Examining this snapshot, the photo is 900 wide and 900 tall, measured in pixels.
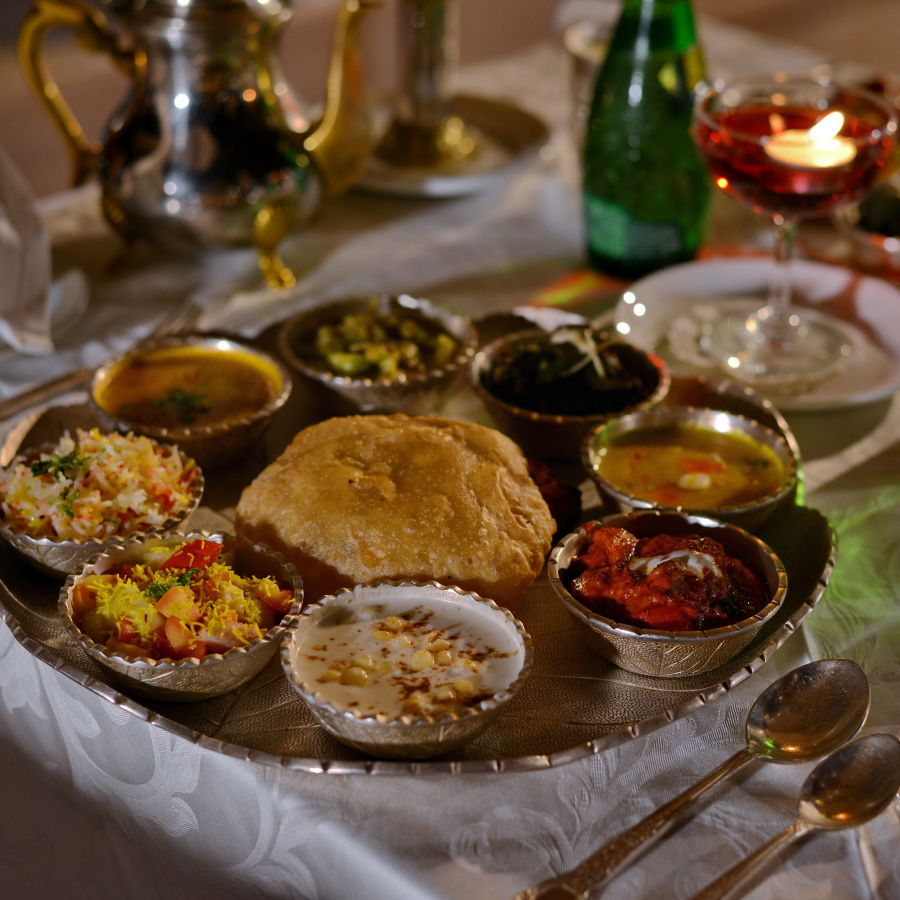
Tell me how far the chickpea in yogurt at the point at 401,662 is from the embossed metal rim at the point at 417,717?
2cm

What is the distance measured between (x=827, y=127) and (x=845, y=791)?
4.79 ft

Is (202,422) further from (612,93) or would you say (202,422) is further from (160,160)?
(612,93)

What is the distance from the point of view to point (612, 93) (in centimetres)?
258

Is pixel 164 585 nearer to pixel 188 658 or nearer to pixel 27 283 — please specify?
pixel 188 658

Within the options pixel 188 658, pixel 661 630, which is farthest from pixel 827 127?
pixel 188 658

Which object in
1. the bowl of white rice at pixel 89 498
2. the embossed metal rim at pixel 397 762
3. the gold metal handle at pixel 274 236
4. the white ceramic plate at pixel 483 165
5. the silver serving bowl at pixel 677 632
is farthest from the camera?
the white ceramic plate at pixel 483 165

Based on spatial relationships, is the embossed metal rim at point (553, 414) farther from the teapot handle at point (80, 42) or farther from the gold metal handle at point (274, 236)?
the teapot handle at point (80, 42)

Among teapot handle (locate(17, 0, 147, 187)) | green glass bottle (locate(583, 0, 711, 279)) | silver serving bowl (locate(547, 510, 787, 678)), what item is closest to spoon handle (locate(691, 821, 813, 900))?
silver serving bowl (locate(547, 510, 787, 678))

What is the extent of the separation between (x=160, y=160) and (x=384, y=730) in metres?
1.56

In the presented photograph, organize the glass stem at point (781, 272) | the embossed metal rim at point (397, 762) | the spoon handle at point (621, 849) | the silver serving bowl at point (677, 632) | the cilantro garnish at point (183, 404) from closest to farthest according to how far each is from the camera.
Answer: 1. the spoon handle at point (621, 849)
2. the embossed metal rim at point (397, 762)
3. the silver serving bowl at point (677, 632)
4. the cilantro garnish at point (183, 404)
5. the glass stem at point (781, 272)

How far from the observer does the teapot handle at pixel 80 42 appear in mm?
2367

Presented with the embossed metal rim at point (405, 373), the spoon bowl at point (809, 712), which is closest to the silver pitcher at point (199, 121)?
the embossed metal rim at point (405, 373)

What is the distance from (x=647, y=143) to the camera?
101 inches

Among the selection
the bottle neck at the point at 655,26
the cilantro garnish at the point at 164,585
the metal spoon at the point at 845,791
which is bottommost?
the metal spoon at the point at 845,791
